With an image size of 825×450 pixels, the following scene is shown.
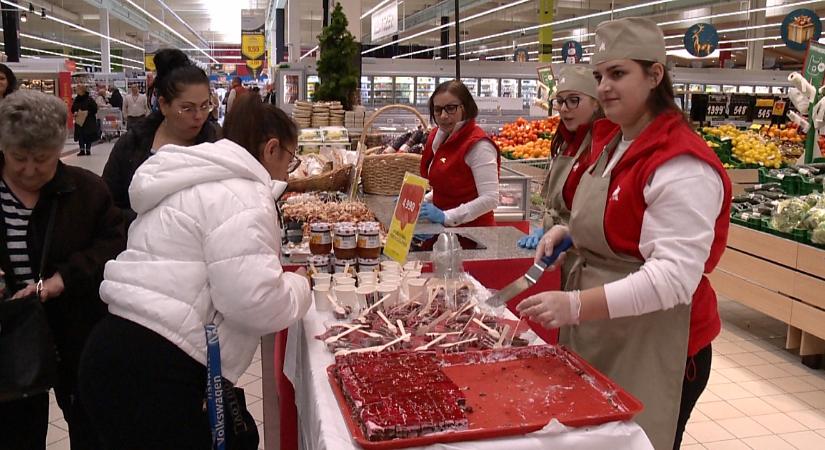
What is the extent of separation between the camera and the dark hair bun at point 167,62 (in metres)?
3.47

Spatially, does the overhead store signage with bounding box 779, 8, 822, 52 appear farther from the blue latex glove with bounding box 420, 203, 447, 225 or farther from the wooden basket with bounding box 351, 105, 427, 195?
the blue latex glove with bounding box 420, 203, 447, 225

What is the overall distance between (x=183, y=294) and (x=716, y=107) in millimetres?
10484

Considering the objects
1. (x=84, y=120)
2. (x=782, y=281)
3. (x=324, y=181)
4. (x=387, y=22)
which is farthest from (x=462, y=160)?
(x=84, y=120)

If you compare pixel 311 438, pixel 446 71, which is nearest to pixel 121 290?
pixel 311 438

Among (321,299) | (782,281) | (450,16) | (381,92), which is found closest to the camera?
(321,299)

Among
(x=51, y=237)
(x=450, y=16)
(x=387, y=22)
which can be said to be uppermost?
(x=450, y=16)

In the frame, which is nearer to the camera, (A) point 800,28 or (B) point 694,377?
(B) point 694,377

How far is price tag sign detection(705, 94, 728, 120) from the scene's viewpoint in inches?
423

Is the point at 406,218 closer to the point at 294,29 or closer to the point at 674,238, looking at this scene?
the point at 674,238

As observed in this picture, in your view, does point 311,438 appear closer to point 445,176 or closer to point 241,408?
point 241,408

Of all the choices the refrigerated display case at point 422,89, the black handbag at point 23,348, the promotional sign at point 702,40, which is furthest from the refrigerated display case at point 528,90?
the black handbag at point 23,348

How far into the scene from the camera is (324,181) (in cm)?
449

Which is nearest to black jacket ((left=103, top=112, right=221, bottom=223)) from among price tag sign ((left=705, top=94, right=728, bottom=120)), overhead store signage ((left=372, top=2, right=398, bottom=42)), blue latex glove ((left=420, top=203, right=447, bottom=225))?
blue latex glove ((left=420, top=203, right=447, bottom=225))

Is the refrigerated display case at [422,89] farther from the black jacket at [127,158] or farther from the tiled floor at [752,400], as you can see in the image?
the black jacket at [127,158]
